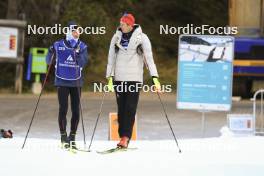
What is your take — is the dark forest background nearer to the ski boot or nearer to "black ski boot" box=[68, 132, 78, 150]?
"black ski boot" box=[68, 132, 78, 150]

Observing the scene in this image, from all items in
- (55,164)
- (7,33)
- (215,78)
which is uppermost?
A: (7,33)

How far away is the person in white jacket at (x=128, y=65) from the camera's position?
942cm

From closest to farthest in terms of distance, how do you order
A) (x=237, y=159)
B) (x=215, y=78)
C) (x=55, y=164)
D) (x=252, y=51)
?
(x=55, y=164) → (x=237, y=159) → (x=215, y=78) → (x=252, y=51)

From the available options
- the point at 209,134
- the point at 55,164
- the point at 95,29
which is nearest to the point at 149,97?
the point at 95,29

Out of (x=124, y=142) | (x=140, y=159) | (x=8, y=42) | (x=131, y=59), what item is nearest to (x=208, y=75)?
(x=131, y=59)

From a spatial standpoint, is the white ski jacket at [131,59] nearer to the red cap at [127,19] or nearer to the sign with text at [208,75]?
the red cap at [127,19]

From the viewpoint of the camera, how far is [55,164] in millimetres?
8469

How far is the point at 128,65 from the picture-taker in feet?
31.0

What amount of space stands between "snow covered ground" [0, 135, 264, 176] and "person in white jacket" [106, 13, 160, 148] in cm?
59

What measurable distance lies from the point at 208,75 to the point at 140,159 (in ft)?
11.8

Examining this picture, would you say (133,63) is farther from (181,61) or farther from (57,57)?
(181,61)

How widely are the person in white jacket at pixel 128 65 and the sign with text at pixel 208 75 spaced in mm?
2676

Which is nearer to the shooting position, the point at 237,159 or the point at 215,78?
the point at 237,159

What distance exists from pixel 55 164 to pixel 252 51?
29.0 ft
